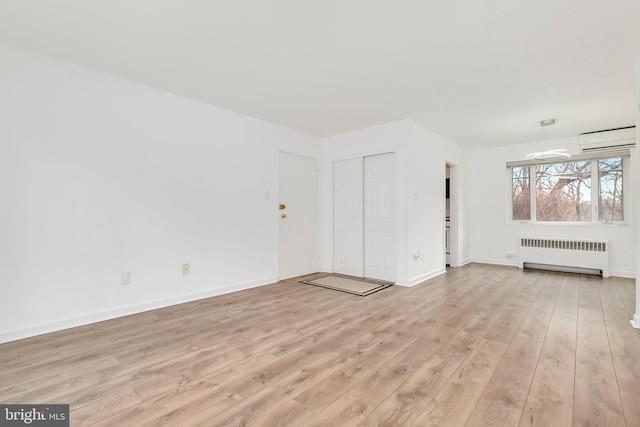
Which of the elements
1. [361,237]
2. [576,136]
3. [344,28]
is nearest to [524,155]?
[576,136]

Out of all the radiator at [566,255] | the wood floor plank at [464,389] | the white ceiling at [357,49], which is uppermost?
the white ceiling at [357,49]

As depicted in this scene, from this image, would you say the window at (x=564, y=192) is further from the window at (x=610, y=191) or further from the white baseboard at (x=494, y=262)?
the white baseboard at (x=494, y=262)

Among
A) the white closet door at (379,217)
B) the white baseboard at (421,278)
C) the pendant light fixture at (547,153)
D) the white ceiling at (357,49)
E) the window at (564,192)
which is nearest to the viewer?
the white ceiling at (357,49)

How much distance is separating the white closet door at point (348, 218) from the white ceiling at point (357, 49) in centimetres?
131

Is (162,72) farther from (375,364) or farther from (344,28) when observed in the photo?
(375,364)

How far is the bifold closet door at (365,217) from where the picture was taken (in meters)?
4.45

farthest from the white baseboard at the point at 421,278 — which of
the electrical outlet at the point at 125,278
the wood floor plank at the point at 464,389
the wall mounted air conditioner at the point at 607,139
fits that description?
the electrical outlet at the point at 125,278

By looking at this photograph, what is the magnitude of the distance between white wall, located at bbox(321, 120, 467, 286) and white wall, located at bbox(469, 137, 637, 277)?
3.53 ft

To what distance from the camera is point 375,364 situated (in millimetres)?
2004

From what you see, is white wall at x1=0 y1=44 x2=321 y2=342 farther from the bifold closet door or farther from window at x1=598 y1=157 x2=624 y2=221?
window at x1=598 y1=157 x2=624 y2=221

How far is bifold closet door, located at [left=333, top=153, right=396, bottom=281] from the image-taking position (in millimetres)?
4449

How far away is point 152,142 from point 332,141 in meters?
2.86

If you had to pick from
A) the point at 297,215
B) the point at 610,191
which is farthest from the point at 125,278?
the point at 610,191

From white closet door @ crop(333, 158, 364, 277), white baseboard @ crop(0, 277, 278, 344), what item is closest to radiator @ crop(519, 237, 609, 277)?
white closet door @ crop(333, 158, 364, 277)
